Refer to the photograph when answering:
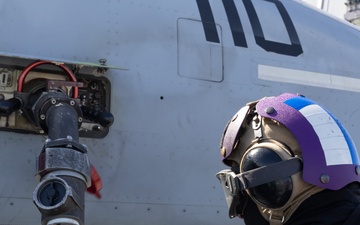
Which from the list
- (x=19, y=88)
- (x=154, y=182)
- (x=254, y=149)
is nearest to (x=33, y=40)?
(x=19, y=88)

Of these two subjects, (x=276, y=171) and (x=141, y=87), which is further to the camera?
(x=141, y=87)

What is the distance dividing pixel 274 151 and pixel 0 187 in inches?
107

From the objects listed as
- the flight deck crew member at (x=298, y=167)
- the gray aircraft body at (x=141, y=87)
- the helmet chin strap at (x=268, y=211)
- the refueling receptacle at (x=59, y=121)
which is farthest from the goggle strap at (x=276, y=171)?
the gray aircraft body at (x=141, y=87)

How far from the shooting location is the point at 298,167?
1777 millimetres

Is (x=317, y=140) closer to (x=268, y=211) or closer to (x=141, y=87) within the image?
(x=268, y=211)

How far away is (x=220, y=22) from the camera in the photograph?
16.8 ft

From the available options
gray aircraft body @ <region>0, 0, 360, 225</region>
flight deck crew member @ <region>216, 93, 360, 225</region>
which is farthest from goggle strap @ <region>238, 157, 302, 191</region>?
gray aircraft body @ <region>0, 0, 360, 225</region>

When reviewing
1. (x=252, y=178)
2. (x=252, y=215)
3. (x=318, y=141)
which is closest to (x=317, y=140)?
(x=318, y=141)

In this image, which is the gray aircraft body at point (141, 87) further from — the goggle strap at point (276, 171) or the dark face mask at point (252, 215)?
the goggle strap at point (276, 171)

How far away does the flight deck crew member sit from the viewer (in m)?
1.76

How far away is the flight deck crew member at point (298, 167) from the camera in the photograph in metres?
1.76

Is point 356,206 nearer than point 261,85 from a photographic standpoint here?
Yes

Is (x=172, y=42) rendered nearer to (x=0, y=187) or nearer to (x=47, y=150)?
(x=0, y=187)

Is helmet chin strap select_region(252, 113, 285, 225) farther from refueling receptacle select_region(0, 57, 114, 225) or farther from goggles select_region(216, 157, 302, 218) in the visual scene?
refueling receptacle select_region(0, 57, 114, 225)
